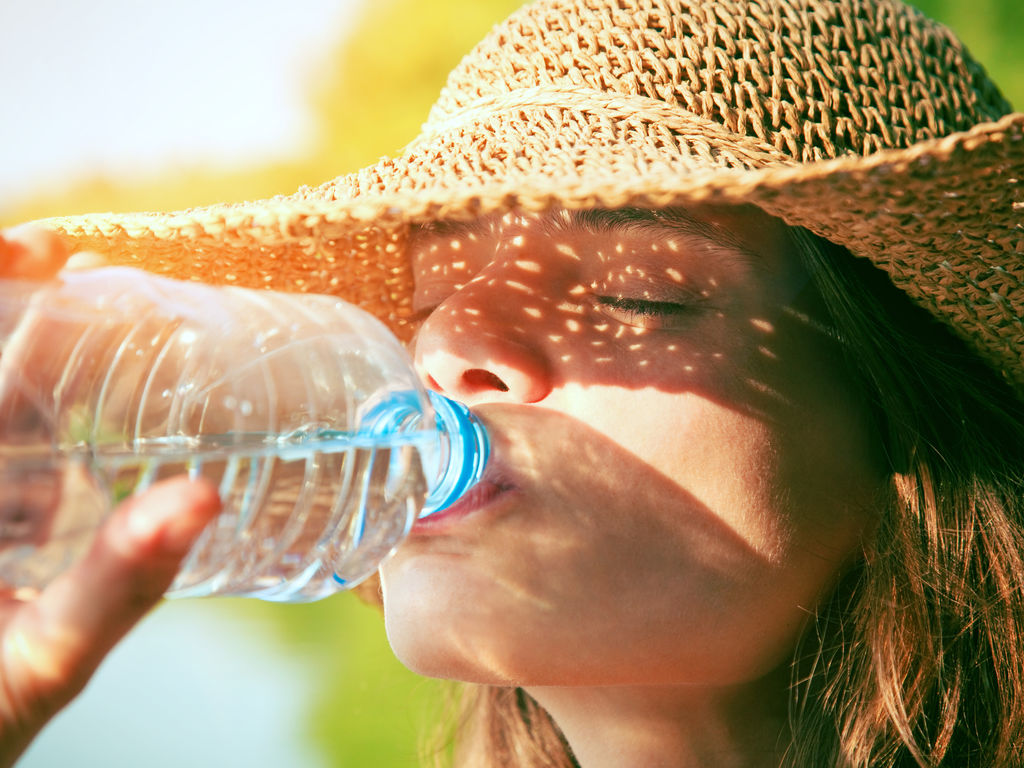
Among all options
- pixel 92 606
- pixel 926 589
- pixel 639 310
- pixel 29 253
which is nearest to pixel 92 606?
pixel 92 606

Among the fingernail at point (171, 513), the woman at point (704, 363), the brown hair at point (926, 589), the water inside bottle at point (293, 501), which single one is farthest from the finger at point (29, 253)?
the brown hair at point (926, 589)

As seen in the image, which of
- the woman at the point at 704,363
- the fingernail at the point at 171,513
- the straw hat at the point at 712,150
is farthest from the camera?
the woman at the point at 704,363

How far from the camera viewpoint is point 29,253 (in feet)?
1.81

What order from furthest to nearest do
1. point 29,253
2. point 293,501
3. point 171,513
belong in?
1. point 293,501
2. point 29,253
3. point 171,513

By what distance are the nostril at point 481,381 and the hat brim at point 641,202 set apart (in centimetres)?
12

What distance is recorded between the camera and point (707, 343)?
2.08 feet

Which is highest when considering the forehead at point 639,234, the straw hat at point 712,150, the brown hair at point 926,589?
the straw hat at point 712,150

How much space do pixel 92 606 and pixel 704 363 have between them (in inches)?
15.9

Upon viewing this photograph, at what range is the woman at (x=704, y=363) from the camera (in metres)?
0.61

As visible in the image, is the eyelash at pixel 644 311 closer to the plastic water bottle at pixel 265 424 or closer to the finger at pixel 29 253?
the plastic water bottle at pixel 265 424

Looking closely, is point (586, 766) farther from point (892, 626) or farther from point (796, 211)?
point (796, 211)

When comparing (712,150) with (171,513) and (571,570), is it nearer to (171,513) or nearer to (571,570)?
(571,570)

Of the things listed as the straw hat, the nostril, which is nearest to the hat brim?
the straw hat

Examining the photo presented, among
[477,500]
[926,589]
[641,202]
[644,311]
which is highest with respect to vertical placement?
[641,202]
